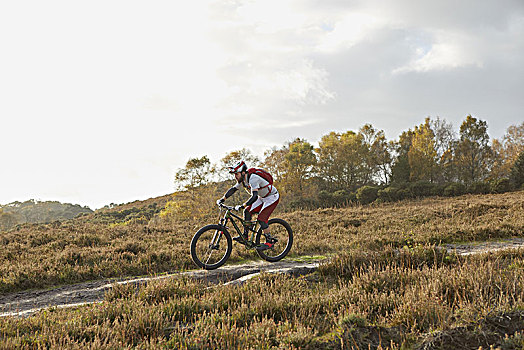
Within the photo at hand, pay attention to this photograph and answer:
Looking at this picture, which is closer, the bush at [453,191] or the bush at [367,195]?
the bush at [453,191]

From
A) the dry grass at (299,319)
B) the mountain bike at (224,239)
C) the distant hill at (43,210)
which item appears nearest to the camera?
the dry grass at (299,319)

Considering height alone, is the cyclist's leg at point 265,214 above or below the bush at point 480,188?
above

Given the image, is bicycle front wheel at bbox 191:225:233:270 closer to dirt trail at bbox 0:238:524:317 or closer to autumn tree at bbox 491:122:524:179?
dirt trail at bbox 0:238:524:317

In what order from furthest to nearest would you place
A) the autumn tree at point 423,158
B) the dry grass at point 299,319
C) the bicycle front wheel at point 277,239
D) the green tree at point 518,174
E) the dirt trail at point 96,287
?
1. the autumn tree at point 423,158
2. the green tree at point 518,174
3. the bicycle front wheel at point 277,239
4. the dirt trail at point 96,287
5. the dry grass at point 299,319

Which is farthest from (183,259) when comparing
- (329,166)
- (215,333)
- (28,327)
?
(329,166)

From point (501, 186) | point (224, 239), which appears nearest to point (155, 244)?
point (224, 239)

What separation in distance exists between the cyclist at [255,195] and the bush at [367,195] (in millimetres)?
26825

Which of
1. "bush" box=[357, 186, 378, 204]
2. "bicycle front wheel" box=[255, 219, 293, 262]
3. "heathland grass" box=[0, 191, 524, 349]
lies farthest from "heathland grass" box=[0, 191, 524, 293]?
"bush" box=[357, 186, 378, 204]

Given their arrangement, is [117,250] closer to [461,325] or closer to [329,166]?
[461,325]

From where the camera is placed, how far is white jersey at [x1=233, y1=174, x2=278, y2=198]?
7.70m

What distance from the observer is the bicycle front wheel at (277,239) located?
8.30 meters

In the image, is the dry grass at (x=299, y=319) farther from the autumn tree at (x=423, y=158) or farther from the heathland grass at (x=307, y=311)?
the autumn tree at (x=423, y=158)

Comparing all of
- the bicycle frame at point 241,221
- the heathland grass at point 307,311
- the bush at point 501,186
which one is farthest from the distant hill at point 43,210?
the bush at point 501,186

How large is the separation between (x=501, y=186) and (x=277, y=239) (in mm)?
32055
